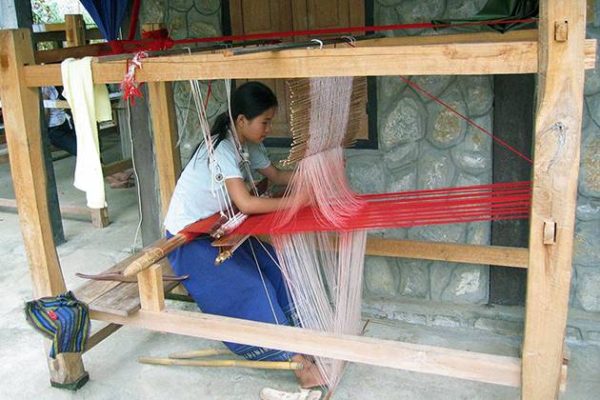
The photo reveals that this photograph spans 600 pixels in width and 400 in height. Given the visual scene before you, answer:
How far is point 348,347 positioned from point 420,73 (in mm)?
873

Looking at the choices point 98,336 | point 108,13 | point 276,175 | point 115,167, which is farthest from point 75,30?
point 98,336

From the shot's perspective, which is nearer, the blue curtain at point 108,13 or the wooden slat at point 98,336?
the wooden slat at point 98,336

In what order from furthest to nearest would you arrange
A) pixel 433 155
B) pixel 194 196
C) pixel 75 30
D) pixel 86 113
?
pixel 75 30
pixel 433 155
pixel 194 196
pixel 86 113

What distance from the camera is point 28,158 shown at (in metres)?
2.42

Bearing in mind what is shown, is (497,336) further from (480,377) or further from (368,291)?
(480,377)

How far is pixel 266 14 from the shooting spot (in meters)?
3.24

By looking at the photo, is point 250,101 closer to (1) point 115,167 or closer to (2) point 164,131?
(2) point 164,131

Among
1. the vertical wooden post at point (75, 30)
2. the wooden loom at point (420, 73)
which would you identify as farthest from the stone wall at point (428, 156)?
the vertical wooden post at point (75, 30)

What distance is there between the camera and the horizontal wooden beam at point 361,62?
164cm

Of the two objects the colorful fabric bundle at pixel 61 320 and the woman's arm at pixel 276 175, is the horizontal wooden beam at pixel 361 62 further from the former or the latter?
the woman's arm at pixel 276 175

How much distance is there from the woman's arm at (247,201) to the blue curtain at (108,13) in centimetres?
135

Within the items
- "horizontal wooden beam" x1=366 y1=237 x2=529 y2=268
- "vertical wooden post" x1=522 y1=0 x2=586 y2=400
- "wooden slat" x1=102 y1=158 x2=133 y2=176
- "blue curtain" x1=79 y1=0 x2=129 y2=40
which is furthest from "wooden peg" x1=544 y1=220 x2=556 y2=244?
"wooden slat" x1=102 y1=158 x2=133 y2=176

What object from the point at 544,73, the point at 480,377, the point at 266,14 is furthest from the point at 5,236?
the point at 544,73

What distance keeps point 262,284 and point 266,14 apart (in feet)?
4.59
